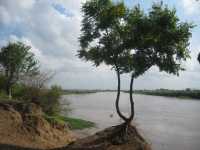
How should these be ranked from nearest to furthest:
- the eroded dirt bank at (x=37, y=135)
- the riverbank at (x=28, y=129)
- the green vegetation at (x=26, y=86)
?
1. the eroded dirt bank at (x=37, y=135)
2. the riverbank at (x=28, y=129)
3. the green vegetation at (x=26, y=86)

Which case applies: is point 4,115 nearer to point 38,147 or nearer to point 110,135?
point 38,147

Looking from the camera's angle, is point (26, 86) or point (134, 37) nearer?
point (134, 37)

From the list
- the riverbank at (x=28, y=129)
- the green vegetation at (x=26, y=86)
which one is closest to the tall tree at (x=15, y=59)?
the green vegetation at (x=26, y=86)

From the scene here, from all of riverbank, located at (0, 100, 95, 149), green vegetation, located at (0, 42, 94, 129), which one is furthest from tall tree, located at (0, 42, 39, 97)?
riverbank, located at (0, 100, 95, 149)

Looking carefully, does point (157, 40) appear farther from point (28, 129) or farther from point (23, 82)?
point (23, 82)

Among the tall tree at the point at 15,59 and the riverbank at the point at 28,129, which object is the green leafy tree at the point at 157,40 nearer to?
the riverbank at the point at 28,129

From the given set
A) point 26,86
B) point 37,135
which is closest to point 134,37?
point 37,135

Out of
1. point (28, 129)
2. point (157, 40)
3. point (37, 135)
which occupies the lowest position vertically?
point (37, 135)

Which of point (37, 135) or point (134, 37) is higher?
point (134, 37)

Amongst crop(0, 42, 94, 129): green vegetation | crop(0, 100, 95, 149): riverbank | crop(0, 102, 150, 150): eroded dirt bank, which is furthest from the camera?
crop(0, 42, 94, 129): green vegetation

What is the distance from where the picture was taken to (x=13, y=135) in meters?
20.4

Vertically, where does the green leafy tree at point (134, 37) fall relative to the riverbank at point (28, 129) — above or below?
above

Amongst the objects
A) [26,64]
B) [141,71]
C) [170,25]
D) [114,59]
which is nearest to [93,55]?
[114,59]

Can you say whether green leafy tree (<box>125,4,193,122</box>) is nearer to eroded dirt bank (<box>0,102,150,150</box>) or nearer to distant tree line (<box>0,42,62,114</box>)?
eroded dirt bank (<box>0,102,150,150</box>)
